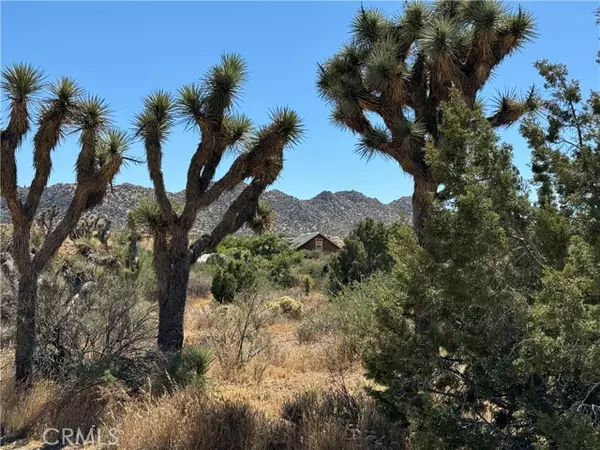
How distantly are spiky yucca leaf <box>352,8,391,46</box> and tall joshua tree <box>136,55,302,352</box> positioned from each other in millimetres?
1662

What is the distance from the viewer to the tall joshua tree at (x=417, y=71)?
25.0ft

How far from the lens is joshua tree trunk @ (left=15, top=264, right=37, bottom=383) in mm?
8117

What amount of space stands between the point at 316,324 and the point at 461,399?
8.86 metres

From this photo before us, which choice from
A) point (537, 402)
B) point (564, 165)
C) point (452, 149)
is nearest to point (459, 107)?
point (452, 149)

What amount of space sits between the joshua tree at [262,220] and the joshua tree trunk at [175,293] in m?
1.77

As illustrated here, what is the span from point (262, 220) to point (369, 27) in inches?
165

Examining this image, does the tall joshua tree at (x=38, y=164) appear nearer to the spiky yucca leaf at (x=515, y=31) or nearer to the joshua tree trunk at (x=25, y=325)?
the joshua tree trunk at (x=25, y=325)

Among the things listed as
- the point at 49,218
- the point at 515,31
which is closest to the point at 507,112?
the point at 515,31

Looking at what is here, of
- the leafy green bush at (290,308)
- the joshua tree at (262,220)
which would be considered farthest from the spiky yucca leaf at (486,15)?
the leafy green bush at (290,308)

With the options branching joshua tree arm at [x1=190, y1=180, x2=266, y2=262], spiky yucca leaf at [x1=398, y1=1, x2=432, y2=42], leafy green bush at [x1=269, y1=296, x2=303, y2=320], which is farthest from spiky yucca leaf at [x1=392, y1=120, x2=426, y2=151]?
leafy green bush at [x1=269, y1=296, x2=303, y2=320]

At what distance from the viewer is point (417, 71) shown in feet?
27.8

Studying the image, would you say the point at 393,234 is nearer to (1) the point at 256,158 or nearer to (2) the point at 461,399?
(2) the point at 461,399

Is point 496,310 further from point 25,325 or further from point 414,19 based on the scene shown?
point 25,325

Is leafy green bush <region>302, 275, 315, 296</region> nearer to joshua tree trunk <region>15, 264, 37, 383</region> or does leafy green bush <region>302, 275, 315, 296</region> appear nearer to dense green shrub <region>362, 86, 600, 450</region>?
joshua tree trunk <region>15, 264, 37, 383</region>
